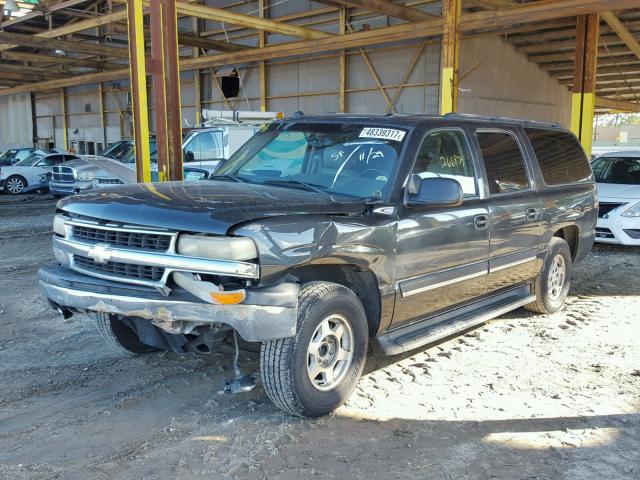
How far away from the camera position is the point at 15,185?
20109mm

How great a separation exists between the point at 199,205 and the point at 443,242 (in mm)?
1935

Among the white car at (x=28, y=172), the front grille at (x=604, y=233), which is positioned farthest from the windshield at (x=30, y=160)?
the front grille at (x=604, y=233)

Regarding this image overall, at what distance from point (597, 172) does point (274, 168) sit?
28.4ft

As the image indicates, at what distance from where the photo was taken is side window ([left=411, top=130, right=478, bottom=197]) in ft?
15.0

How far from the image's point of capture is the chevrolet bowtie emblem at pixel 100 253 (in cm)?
367

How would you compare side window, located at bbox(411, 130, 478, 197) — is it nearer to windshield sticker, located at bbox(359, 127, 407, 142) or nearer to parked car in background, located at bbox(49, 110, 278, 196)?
windshield sticker, located at bbox(359, 127, 407, 142)

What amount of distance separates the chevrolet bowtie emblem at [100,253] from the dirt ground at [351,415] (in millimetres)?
1011

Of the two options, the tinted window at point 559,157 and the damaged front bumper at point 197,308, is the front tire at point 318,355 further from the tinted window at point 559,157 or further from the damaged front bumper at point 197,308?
the tinted window at point 559,157

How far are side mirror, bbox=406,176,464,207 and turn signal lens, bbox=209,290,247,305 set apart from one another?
153 cm

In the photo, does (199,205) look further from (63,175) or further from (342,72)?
(342,72)

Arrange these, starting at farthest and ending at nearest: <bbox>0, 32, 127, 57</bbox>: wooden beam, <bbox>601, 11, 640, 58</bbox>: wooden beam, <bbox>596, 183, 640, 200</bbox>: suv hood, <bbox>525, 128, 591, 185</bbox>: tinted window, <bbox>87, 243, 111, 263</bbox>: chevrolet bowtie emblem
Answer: <bbox>0, 32, 127, 57</bbox>: wooden beam → <bbox>601, 11, 640, 58</bbox>: wooden beam → <bbox>596, 183, 640, 200</bbox>: suv hood → <bbox>525, 128, 591, 185</bbox>: tinted window → <bbox>87, 243, 111, 263</bbox>: chevrolet bowtie emblem

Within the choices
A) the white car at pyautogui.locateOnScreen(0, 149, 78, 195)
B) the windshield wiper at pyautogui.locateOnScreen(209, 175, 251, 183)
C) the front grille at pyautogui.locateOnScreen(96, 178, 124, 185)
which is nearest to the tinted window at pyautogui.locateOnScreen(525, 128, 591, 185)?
the windshield wiper at pyautogui.locateOnScreen(209, 175, 251, 183)

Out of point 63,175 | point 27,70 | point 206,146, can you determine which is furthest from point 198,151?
point 27,70

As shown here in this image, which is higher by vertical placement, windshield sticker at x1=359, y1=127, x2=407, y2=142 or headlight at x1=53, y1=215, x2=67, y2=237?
windshield sticker at x1=359, y1=127, x2=407, y2=142
